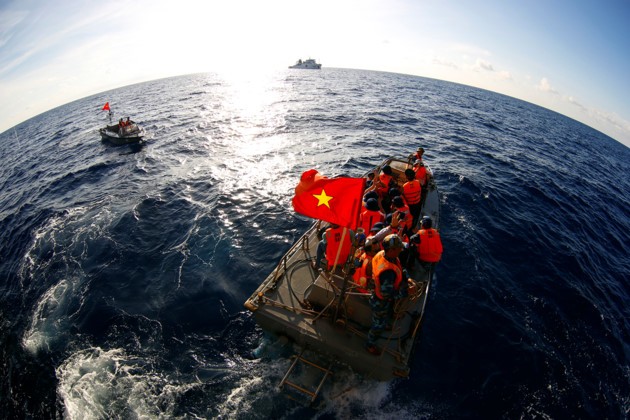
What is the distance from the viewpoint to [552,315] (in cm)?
1066

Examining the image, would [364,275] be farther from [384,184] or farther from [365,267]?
[384,184]

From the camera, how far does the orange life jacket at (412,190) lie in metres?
11.0

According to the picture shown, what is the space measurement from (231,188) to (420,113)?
37333 mm

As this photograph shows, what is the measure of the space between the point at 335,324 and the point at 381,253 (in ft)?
8.24

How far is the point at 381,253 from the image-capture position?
582cm

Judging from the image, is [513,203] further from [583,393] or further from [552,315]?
[583,393]

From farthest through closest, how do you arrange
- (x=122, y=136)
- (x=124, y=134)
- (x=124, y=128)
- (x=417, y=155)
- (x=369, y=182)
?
(x=124, y=128) → (x=124, y=134) → (x=122, y=136) → (x=417, y=155) → (x=369, y=182)

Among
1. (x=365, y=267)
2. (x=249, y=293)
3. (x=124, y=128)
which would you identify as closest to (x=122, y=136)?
(x=124, y=128)

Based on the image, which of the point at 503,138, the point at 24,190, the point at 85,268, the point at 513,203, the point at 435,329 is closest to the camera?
the point at 435,329

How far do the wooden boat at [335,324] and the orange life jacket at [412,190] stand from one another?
13.8ft

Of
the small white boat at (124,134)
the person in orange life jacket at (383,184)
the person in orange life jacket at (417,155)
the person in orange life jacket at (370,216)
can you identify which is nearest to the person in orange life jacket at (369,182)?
the person in orange life jacket at (383,184)

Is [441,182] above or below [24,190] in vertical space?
above

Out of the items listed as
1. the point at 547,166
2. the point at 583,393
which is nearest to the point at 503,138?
the point at 547,166

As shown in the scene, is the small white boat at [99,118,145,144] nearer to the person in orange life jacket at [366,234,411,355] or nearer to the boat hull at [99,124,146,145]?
the boat hull at [99,124,146,145]
